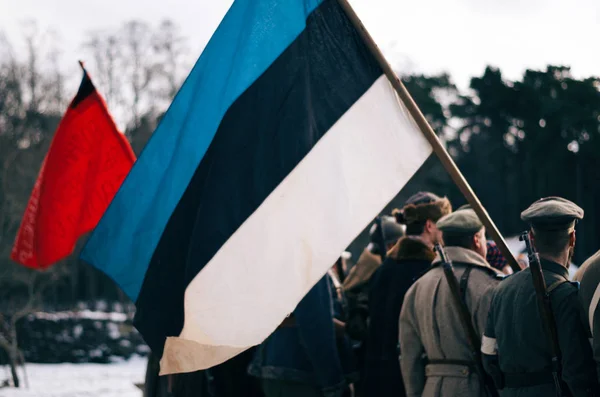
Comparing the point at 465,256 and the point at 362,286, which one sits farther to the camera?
the point at 362,286

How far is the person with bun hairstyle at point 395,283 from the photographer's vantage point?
577 cm

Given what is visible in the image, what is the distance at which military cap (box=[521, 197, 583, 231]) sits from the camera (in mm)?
3922

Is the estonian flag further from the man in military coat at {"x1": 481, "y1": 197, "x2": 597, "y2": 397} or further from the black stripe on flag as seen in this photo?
the man in military coat at {"x1": 481, "y1": 197, "x2": 597, "y2": 397}

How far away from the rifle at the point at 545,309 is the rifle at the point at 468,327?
825 millimetres

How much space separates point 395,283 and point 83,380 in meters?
14.3

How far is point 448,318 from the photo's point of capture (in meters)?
4.84

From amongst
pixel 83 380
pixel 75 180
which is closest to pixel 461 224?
pixel 75 180

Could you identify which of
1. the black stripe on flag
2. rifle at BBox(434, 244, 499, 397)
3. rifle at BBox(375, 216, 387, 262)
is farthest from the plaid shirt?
the black stripe on flag

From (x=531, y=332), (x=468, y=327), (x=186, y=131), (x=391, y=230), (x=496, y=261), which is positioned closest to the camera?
(x=531, y=332)

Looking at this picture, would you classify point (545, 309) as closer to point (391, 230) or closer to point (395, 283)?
point (395, 283)

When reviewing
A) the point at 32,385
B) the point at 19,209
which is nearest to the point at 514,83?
the point at 32,385

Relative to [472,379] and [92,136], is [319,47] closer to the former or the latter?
[472,379]

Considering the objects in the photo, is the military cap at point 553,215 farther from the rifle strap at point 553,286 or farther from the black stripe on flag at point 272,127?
the black stripe on flag at point 272,127

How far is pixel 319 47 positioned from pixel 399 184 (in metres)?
0.74
